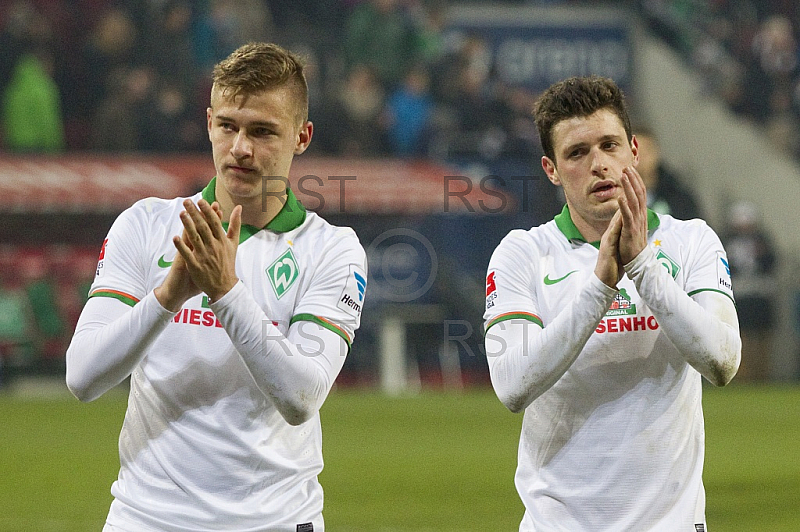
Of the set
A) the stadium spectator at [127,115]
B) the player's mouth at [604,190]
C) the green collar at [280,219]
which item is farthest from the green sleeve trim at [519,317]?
the stadium spectator at [127,115]

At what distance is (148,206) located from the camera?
3.59 m

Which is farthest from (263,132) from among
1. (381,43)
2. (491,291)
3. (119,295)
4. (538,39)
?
(538,39)

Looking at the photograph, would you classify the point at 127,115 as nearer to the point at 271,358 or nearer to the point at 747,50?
the point at 747,50

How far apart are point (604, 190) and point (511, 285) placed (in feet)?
1.32

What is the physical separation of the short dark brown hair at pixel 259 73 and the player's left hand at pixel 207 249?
45 cm

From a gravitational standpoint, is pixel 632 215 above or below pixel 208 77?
below

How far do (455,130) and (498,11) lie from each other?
3.70 meters

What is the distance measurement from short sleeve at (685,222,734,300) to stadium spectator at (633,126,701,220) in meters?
2.13

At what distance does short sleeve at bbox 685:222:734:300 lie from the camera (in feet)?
11.6

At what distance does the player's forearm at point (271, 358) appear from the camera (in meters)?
3.10

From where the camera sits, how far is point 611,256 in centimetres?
327

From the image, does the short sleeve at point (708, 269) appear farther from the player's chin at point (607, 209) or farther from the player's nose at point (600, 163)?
the player's nose at point (600, 163)

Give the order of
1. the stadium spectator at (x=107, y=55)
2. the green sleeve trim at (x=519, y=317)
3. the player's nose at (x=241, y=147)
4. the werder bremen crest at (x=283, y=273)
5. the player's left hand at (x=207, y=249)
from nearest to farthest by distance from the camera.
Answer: the player's left hand at (x=207, y=249)
the player's nose at (x=241, y=147)
the werder bremen crest at (x=283, y=273)
the green sleeve trim at (x=519, y=317)
the stadium spectator at (x=107, y=55)

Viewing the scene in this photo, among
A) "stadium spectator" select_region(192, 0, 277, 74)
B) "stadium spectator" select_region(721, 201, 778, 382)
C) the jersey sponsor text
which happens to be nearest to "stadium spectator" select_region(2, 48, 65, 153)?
"stadium spectator" select_region(192, 0, 277, 74)
